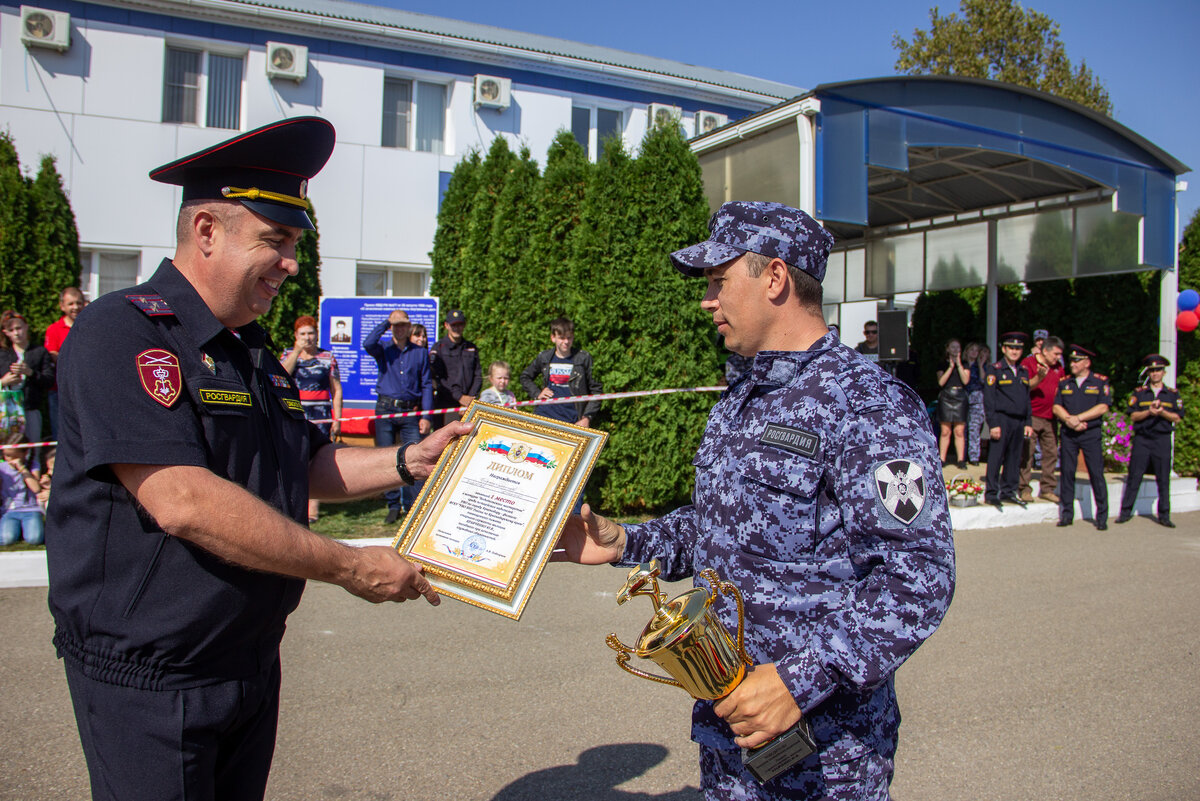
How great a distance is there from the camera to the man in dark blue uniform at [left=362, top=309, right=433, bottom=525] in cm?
884

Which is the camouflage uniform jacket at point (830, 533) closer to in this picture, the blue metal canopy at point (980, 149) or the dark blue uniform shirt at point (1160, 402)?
the blue metal canopy at point (980, 149)

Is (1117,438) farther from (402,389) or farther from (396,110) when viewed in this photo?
(396,110)

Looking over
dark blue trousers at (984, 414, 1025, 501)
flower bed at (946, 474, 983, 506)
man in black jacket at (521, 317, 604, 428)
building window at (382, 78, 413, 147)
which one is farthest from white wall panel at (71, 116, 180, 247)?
dark blue trousers at (984, 414, 1025, 501)

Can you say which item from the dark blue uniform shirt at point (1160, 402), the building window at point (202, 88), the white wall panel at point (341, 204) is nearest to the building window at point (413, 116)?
the white wall panel at point (341, 204)

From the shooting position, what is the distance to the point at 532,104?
704 inches

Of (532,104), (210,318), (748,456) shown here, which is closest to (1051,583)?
(748,456)

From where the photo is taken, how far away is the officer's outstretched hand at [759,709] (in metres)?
1.74

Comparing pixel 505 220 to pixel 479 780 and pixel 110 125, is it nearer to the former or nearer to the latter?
pixel 110 125

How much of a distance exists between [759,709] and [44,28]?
1666 cm

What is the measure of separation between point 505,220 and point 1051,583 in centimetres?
852

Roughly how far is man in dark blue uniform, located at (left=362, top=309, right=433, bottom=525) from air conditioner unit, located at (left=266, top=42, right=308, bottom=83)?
28.4ft

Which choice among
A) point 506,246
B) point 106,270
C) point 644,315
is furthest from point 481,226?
point 106,270

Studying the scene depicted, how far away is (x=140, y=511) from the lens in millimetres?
1816

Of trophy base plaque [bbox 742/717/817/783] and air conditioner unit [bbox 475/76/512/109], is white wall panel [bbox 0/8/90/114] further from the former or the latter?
trophy base plaque [bbox 742/717/817/783]
